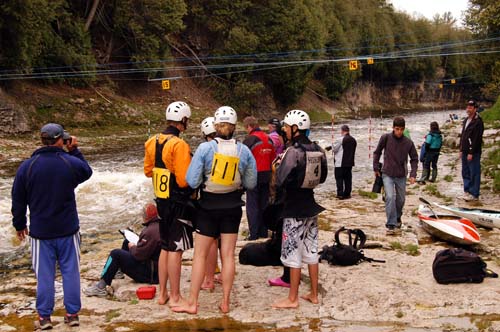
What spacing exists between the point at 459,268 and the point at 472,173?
6288 mm

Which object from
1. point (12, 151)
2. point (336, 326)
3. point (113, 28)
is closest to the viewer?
point (336, 326)

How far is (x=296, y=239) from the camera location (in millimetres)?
6176

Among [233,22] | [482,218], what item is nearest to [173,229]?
[482,218]

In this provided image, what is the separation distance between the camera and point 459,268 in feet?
22.3

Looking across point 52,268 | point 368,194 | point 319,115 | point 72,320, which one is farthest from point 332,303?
point 319,115

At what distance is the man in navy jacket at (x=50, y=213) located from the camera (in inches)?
219

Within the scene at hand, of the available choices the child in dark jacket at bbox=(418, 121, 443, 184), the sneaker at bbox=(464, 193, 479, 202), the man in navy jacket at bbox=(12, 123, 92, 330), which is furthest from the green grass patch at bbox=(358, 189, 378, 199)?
the man in navy jacket at bbox=(12, 123, 92, 330)

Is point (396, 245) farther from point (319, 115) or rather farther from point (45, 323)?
point (319, 115)

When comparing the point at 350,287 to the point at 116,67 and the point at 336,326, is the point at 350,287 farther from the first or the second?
the point at 116,67

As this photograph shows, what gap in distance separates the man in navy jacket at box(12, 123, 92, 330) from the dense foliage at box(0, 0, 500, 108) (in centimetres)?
1424

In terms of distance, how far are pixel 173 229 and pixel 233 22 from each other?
5114 cm

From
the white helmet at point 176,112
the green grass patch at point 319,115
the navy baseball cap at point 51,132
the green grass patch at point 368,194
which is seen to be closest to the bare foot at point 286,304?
the white helmet at point 176,112

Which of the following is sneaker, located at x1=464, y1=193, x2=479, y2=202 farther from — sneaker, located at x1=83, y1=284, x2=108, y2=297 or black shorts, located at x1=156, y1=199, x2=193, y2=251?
sneaker, located at x1=83, y1=284, x2=108, y2=297

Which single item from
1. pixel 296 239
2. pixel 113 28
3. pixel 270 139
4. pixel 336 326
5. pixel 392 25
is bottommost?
pixel 336 326
